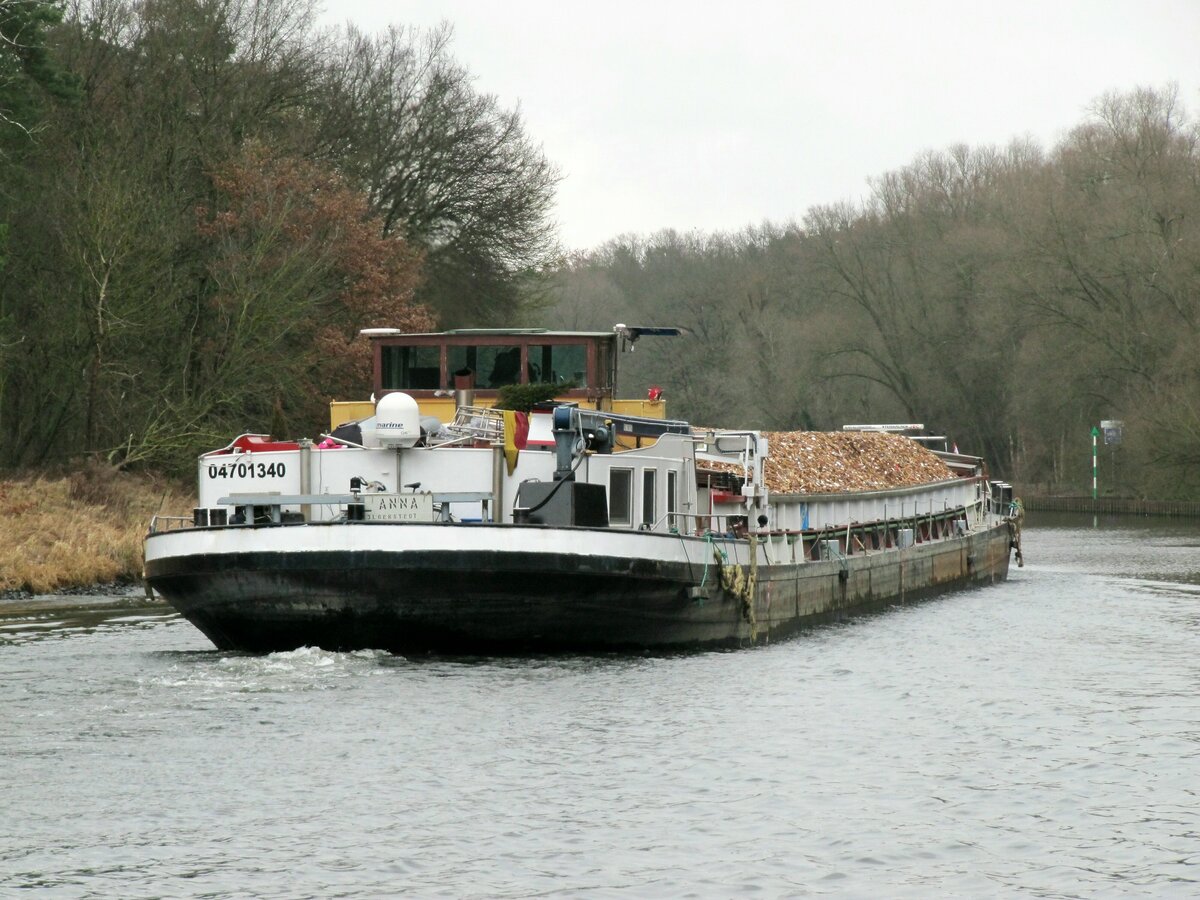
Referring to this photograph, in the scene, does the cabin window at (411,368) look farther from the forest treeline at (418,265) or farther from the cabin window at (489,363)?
the forest treeline at (418,265)

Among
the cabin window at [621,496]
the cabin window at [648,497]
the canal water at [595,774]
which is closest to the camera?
the canal water at [595,774]

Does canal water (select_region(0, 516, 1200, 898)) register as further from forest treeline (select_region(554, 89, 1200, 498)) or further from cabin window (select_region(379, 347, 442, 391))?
forest treeline (select_region(554, 89, 1200, 498))

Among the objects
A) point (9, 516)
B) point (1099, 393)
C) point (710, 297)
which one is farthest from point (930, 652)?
point (710, 297)

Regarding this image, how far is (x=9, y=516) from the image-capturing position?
3466cm

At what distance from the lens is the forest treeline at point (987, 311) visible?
63906mm

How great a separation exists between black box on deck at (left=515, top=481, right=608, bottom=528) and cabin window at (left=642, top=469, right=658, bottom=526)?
2.08 metres

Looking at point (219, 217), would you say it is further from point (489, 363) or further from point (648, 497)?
point (648, 497)

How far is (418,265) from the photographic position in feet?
172

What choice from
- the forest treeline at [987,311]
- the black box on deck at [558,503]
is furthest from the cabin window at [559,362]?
the forest treeline at [987,311]

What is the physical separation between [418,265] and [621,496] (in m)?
29.7

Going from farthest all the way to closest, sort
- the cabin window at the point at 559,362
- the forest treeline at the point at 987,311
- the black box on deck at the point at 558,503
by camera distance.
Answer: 1. the forest treeline at the point at 987,311
2. the cabin window at the point at 559,362
3. the black box on deck at the point at 558,503

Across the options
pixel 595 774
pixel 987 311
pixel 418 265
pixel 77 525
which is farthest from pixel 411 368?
pixel 987 311

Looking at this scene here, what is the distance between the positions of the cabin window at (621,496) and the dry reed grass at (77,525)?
12782 mm

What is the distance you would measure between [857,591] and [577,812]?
17.8 m
